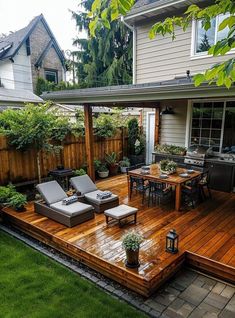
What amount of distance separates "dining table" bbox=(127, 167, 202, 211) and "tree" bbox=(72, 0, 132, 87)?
11.9 m

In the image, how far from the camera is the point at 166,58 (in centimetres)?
788

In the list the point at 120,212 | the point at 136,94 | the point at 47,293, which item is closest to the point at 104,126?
the point at 136,94

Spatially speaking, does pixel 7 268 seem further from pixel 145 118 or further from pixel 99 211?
pixel 145 118

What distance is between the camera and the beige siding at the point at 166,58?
7.26 meters

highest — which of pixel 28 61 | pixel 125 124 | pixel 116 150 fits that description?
pixel 28 61

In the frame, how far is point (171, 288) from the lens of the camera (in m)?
3.32

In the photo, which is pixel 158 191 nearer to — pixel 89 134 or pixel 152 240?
pixel 152 240

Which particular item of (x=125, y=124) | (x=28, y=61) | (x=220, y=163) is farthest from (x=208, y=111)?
(x=28, y=61)

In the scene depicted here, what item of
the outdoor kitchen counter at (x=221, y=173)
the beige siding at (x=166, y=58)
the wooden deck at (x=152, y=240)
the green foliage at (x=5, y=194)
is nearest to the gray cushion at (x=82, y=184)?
the wooden deck at (x=152, y=240)

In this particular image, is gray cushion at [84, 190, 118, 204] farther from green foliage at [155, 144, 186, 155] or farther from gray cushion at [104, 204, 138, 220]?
green foliage at [155, 144, 186, 155]

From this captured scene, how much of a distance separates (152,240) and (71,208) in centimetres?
180

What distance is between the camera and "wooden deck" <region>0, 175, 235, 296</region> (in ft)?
11.1

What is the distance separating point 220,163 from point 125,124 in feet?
14.4

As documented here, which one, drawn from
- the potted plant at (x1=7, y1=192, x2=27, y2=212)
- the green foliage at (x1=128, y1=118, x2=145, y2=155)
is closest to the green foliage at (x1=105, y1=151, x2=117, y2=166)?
the green foliage at (x1=128, y1=118, x2=145, y2=155)
